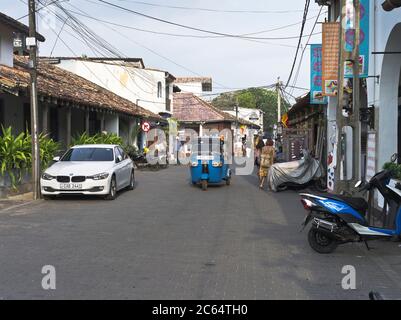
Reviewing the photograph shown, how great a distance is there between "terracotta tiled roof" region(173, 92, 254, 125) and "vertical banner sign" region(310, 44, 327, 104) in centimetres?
2925

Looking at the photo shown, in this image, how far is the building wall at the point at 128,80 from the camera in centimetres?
3216

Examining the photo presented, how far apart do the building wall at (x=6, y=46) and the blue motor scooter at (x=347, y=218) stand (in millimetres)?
14231

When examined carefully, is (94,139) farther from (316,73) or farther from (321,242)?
(321,242)

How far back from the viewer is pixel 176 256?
24.2 ft

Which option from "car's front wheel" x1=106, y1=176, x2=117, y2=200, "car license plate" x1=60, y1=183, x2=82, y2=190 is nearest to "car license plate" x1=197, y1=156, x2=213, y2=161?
"car's front wheel" x1=106, y1=176, x2=117, y2=200

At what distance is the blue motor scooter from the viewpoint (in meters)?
7.43

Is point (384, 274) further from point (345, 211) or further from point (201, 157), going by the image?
point (201, 157)

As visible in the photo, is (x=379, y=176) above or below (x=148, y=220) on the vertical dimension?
above

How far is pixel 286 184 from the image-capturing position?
16.9 metres

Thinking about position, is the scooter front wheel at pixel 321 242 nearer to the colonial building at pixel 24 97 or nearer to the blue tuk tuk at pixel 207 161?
the blue tuk tuk at pixel 207 161

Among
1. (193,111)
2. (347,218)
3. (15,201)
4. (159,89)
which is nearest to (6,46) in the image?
(15,201)

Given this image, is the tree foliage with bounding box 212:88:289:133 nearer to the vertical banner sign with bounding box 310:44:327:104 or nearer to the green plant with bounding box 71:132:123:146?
the green plant with bounding box 71:132:123:146

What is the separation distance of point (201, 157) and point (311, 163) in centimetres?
364
